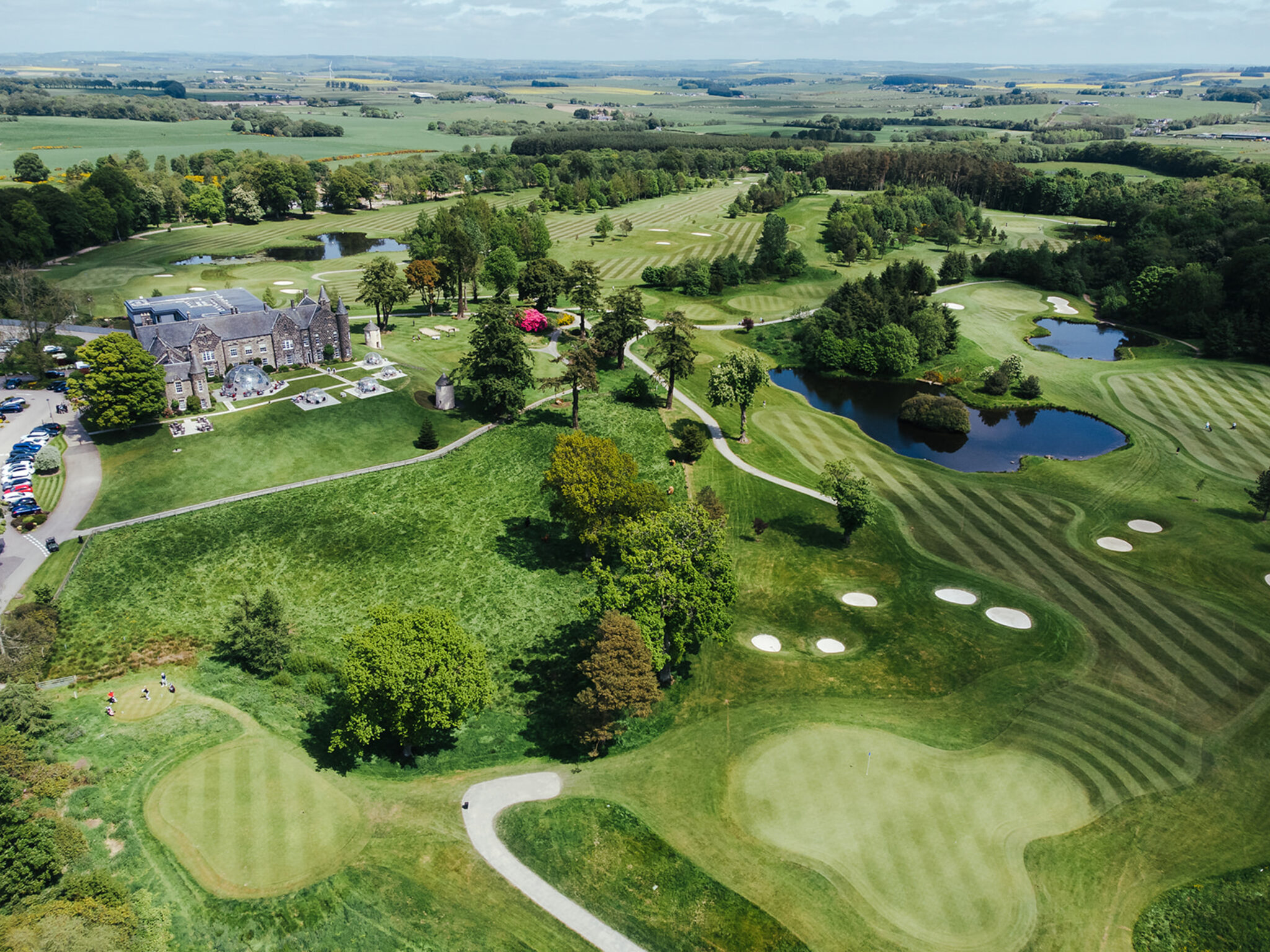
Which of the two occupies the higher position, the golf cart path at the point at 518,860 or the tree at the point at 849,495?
the tree at the point at 849,495

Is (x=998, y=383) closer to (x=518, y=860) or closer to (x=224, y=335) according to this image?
(x=518, y=860)

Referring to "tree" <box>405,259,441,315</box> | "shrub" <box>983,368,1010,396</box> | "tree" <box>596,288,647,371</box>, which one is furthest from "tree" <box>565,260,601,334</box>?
"shrub" <box>983,368,1010,396</box>

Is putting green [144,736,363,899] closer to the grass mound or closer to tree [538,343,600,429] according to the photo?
the grass mound

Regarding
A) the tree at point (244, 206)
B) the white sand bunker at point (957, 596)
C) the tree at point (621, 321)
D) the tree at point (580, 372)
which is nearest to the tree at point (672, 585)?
the white sand bunker at point (957, 596)

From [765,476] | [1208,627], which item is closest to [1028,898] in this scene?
[1208,627]

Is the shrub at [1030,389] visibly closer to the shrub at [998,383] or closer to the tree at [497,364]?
the shrub at [998,383]

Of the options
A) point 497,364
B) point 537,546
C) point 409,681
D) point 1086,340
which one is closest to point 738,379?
point 497,364
